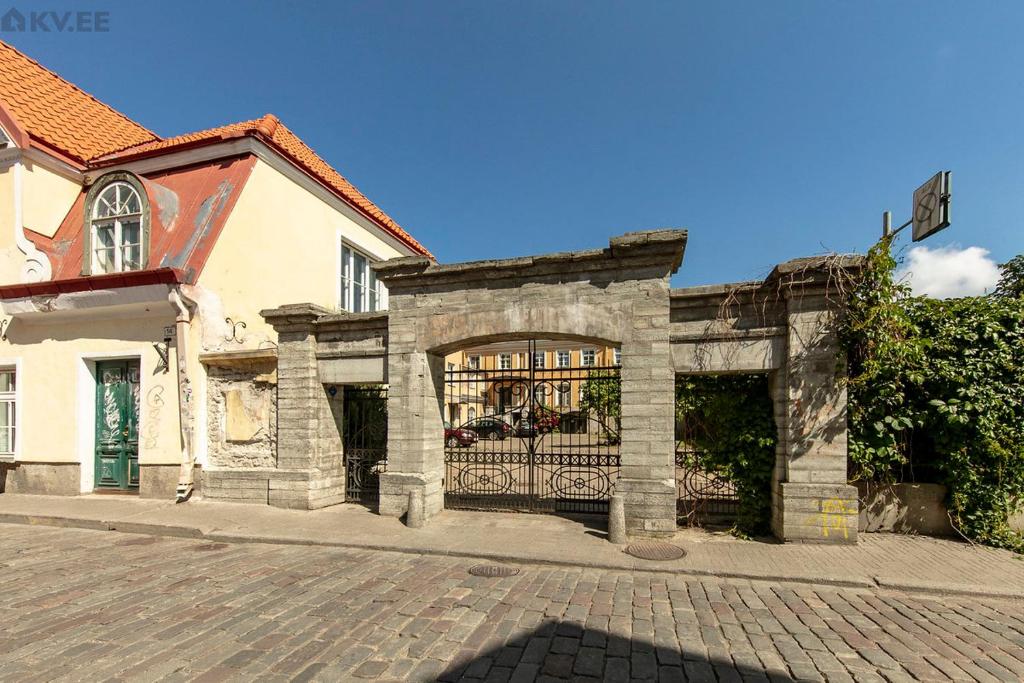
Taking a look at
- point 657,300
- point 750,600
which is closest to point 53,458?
point 657,300

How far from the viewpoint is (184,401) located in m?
9.71

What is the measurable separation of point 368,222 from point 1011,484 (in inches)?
598

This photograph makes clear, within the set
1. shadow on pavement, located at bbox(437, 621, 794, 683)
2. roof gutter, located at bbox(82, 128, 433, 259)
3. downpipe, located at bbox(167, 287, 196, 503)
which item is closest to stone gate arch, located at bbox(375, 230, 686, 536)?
roof gutter, located at bbox(82, 128, 433, 259)

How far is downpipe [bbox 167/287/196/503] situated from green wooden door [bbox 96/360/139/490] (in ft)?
5.63

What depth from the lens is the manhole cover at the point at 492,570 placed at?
6.00 metres

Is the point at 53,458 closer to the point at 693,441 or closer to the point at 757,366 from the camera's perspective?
the point at 693,441

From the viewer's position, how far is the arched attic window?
10492 mm

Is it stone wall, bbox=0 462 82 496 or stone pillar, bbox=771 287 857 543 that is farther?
stone wall, bbox=0 462 82 496

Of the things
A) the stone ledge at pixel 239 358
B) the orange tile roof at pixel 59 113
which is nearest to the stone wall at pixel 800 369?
the stone ledge at pixel 239 358

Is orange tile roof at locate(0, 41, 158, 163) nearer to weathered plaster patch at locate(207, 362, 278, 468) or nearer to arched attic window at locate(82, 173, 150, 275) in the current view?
arched attic window at locate(82, 173, 150, 275)

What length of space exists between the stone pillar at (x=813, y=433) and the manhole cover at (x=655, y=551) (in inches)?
61.5

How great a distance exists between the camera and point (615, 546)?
6.88m

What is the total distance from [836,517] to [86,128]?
715 inches

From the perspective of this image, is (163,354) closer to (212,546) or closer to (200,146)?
(212,546)
